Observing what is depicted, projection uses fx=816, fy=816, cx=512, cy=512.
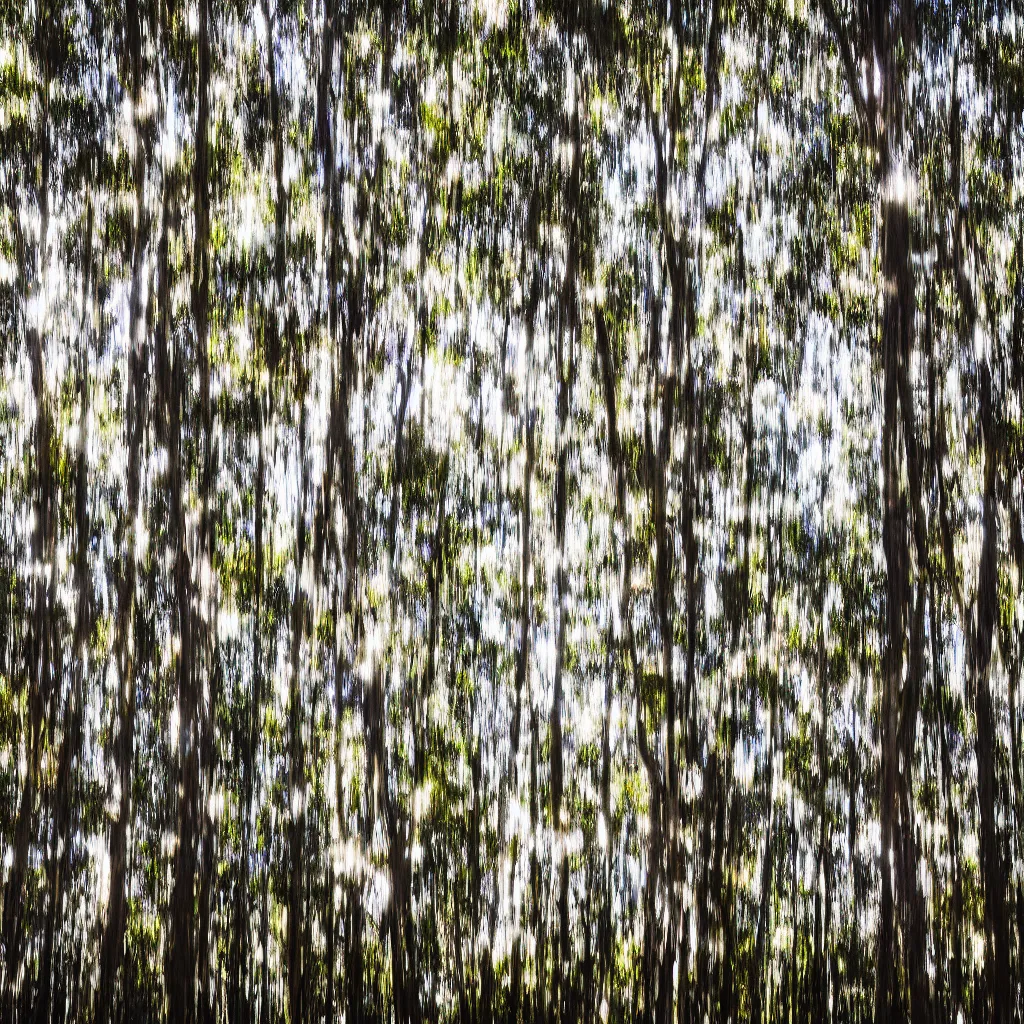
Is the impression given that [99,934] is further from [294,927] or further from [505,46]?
[505,46]

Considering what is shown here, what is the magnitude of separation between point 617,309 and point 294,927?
937mm

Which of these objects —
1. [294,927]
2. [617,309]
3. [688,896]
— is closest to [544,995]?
[688,896]

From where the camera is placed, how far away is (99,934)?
1102mm

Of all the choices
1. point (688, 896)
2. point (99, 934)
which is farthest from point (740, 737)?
point (99, 934)

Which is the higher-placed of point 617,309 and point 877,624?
point 617,309

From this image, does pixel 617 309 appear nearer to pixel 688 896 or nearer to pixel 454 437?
pixel 454 437

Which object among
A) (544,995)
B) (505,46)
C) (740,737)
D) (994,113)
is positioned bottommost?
(544,995)

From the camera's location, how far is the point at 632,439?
1110mm

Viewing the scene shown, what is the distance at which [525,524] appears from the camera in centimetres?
111

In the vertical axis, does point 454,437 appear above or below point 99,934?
above

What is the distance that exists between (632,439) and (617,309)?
18 centimetres

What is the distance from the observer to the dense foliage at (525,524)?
107cm

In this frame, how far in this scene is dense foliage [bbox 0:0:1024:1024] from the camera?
3.50 ft

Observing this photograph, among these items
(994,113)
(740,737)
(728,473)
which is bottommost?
(740,737)
